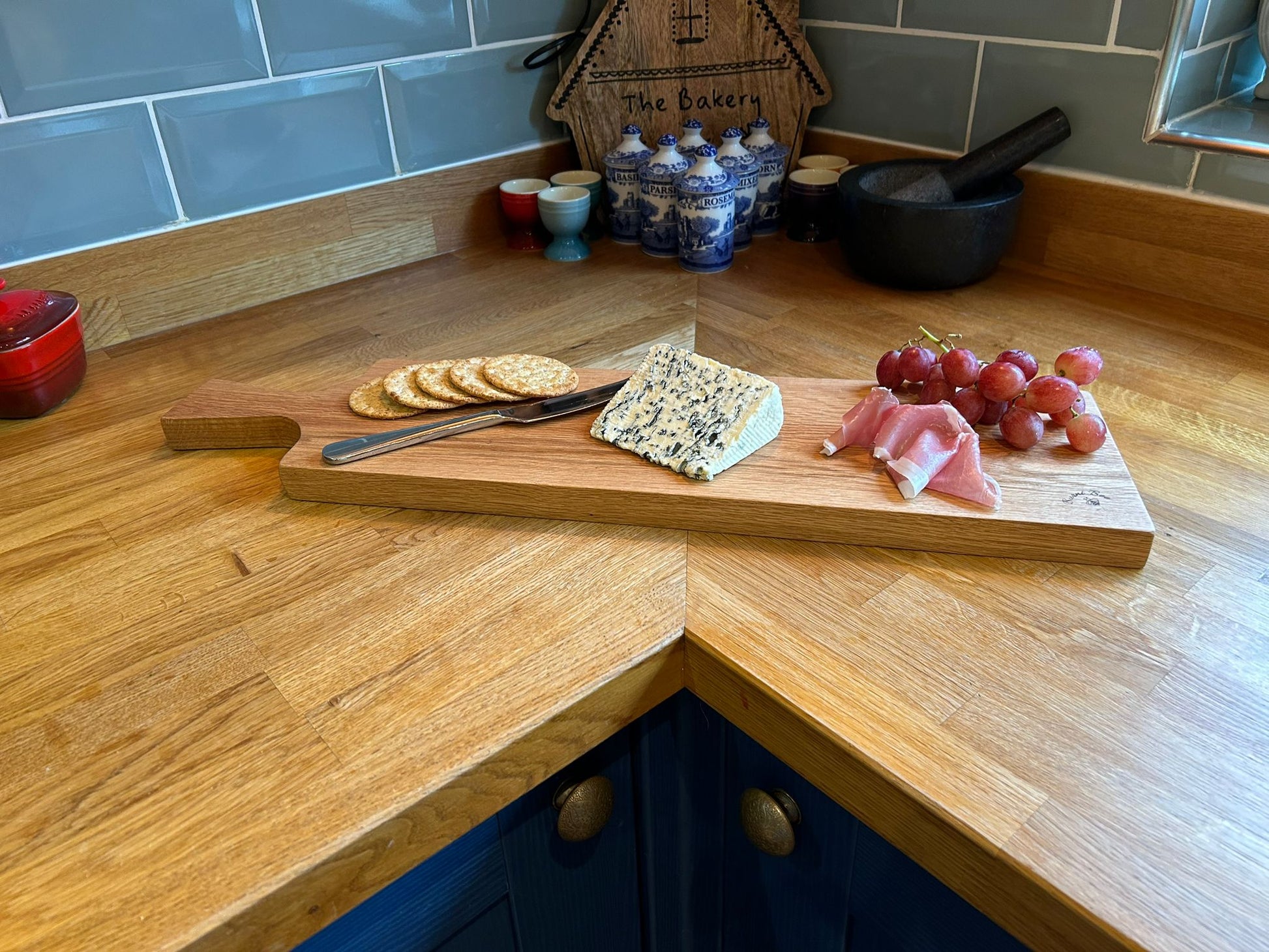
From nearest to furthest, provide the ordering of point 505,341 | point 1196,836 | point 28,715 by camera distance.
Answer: point 1196,836
point 28,715
point 505,341

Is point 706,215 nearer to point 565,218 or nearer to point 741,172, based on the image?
point 741,172

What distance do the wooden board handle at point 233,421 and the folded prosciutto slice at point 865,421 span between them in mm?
515

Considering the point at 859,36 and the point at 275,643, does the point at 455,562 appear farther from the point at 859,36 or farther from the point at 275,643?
the point at 859,36

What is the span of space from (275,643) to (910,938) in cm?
52

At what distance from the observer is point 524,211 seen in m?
1.37

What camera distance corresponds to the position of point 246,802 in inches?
21.6

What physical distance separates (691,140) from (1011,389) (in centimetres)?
74

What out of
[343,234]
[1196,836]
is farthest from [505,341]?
[1196,836]

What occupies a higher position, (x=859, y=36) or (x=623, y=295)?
(x=859, y=36)

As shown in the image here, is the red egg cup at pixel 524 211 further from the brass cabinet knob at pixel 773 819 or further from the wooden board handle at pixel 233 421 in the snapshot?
the brass cabinet knob at pixel 773 819

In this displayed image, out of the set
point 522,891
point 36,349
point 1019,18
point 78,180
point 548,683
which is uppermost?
point 1019,18

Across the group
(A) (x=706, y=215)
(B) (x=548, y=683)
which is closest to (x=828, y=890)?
(B) (x=548, y=683)

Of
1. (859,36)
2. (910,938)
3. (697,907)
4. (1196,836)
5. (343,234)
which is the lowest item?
(697,907)

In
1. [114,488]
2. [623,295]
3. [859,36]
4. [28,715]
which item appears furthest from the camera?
[859,36]
